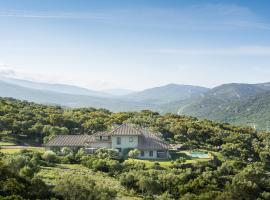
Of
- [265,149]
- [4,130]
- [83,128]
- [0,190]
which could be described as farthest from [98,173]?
[265,149]

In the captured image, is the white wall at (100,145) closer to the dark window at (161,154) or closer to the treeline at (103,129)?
the dark window at (161,154)

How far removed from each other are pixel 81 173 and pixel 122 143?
14.2 metres

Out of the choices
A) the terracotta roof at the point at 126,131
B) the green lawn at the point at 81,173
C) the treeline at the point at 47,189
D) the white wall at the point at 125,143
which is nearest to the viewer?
the treeline at the point at 47,189

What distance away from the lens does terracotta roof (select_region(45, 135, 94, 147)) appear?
49.4 meters

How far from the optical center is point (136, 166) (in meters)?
40.8

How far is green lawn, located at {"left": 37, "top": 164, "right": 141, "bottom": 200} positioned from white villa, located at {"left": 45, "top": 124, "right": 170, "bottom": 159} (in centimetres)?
889

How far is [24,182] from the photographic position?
25.2 meters

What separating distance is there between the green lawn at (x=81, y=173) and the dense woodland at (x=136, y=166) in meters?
0.58

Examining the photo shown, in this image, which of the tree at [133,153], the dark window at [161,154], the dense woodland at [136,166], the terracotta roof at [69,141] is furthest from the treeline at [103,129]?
the tree at [133,153]

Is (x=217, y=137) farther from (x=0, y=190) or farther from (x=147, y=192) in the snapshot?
(x=0, y=190)

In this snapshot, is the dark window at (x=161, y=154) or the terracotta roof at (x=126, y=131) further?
the terracotta roof at (x=126, y=131)

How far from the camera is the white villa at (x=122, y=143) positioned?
161 feet

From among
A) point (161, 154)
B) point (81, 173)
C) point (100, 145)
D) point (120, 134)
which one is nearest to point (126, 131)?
point (120, 134)

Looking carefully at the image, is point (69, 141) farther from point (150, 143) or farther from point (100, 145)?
point (150, 143)
